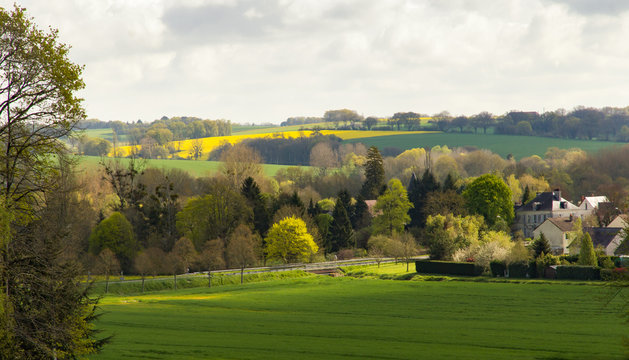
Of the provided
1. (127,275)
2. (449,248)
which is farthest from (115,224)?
(449,248)

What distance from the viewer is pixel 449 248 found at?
83750mm

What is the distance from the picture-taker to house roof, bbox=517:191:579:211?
11506cm

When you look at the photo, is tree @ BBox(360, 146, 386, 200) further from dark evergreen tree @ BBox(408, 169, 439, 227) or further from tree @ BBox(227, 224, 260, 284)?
tree @ BBox(227, 224, 260, 284)

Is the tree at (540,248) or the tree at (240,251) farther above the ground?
the tree at (540,248)

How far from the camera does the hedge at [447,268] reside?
7650 cm

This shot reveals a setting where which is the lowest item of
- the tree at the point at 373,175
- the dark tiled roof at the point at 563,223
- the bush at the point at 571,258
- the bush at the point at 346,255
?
the bush at the point at 346,255

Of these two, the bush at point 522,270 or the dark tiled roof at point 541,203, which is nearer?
the bush at point 522,270

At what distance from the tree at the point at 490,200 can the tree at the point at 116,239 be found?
4816 centimetres

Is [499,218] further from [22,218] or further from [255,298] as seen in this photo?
[22,218]

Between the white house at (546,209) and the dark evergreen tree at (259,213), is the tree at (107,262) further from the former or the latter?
the white house at (546,209)

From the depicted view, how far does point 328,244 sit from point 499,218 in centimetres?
2467

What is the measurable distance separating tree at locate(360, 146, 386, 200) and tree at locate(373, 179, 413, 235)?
21.5 m

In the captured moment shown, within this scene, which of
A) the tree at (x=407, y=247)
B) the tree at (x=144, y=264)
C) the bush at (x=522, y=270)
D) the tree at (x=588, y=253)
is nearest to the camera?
the tree at (x=588, y=253)

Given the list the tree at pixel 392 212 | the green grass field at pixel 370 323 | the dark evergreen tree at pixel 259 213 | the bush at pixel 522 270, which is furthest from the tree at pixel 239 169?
the bush at pixel 522 270
